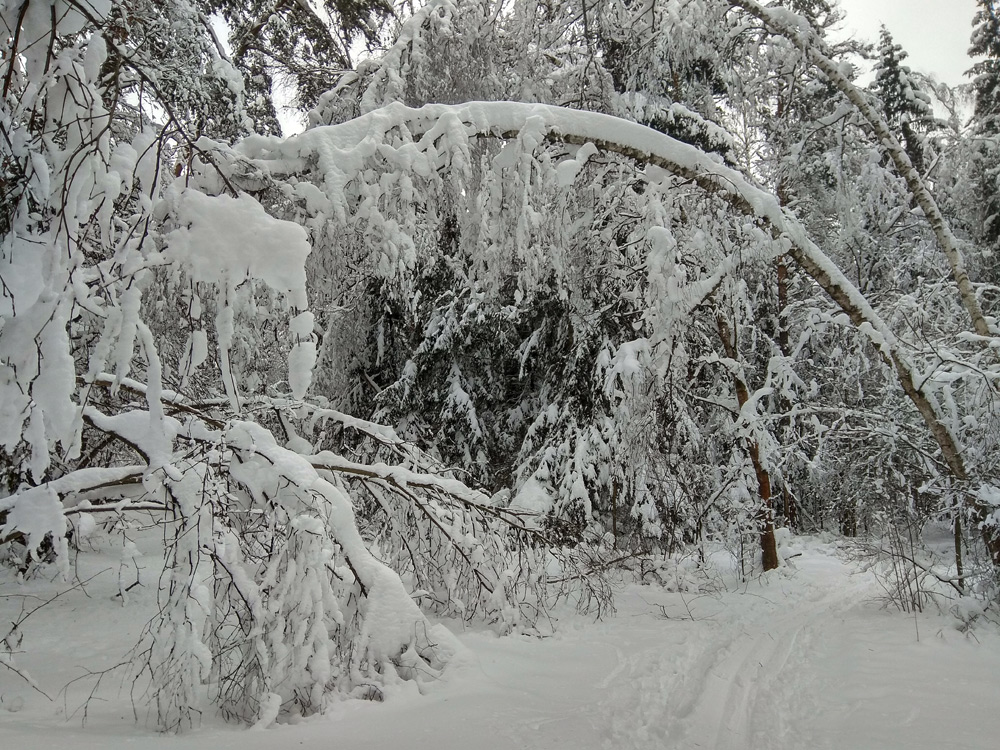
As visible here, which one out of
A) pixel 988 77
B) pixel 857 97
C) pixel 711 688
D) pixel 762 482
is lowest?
pixel 711 688

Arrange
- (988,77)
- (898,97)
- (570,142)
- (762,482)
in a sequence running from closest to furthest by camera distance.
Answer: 1. (570,142)
2. (762,482)
3. (898,97)
4. (988,77)

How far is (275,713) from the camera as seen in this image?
3104 mm

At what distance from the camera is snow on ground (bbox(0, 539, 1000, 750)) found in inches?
124

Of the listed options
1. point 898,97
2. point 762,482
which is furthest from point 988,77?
point 762,482

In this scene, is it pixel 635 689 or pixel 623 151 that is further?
pixel 623 151

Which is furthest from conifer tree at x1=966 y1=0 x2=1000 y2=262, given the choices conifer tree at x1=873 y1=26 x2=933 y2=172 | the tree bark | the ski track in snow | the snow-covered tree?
the ski track in snow

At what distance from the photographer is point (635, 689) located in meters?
4.33

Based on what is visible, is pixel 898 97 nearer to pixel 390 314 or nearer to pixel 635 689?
pixel 390 314

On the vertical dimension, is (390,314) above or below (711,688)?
above

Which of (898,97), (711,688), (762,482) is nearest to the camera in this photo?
(711,688)

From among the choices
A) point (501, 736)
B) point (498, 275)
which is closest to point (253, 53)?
point (498, 275)

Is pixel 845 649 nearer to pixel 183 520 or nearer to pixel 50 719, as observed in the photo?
pixel 183 520

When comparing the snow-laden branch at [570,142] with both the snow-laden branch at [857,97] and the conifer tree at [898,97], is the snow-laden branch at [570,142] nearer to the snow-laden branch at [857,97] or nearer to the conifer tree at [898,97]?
the snow-laden branch at [857,97]

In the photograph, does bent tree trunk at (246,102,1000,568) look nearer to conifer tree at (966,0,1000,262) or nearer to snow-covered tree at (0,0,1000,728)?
snow-covered tree at (0,0,1000,728)
